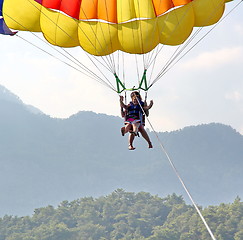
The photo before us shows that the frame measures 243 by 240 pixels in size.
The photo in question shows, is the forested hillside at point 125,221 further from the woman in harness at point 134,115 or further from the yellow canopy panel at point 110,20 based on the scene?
the woman in harness at point 134,115

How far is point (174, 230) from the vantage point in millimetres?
103312

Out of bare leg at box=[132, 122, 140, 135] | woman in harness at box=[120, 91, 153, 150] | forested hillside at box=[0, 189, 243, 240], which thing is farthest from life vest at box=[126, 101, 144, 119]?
forested hillside at box=[0, 189, 243, 240]

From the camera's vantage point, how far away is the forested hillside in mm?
98375

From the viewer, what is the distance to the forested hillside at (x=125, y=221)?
98375 mm

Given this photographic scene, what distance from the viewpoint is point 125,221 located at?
11969cm

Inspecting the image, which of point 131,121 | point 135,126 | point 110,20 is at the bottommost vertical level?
point 135,126

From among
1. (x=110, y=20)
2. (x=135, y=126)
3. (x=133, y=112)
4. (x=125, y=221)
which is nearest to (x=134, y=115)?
(x=133, y=112)

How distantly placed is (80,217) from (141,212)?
46.6 feet

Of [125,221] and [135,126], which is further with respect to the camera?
[125,221]

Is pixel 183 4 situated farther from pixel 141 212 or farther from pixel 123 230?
pixel 141 212

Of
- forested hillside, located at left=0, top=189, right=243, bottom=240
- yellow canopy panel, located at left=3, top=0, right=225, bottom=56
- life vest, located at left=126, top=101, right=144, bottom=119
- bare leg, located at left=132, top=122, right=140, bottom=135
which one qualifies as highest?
forested hillside, located at left=0, top=189, right=243, bottom=240

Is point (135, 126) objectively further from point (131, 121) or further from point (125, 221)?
point (125, 221)

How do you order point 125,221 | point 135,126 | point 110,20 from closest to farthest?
point 135,126
point 110,20
point 125,221

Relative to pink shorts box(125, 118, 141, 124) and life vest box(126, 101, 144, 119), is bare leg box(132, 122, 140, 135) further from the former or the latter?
life vest box(126, 101, 144, 119)
